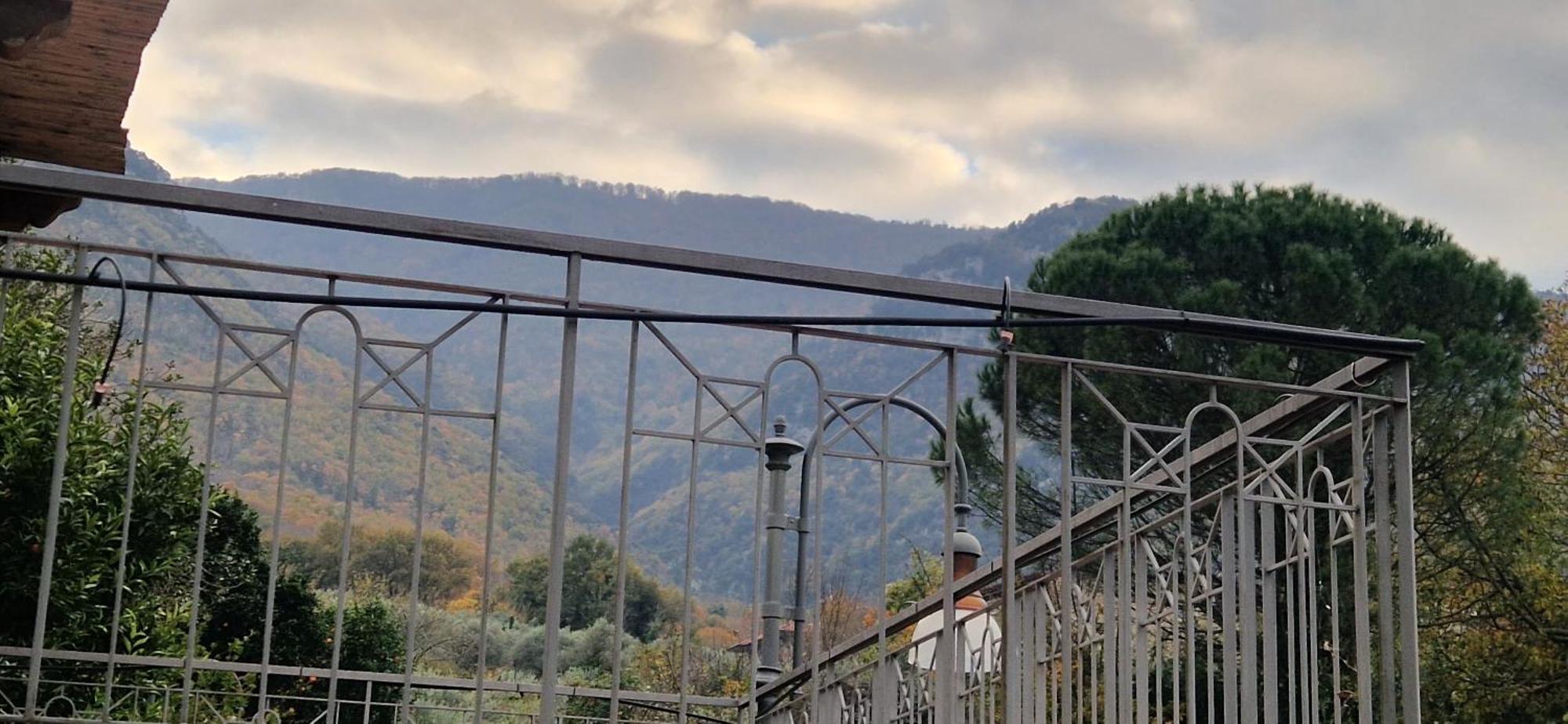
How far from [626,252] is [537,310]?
14.5 inches

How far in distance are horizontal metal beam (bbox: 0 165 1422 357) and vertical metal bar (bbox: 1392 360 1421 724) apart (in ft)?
0.47

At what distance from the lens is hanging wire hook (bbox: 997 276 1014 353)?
4008 millimetres

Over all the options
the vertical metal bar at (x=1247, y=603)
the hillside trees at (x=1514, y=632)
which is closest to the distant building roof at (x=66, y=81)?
the vertical metal bar at (x=1247, y=603)

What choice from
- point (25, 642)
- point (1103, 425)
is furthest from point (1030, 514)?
point (25, 642)

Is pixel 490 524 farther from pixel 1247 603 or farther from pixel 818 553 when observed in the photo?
pixel 1247 603

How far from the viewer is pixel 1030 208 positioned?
193 ft

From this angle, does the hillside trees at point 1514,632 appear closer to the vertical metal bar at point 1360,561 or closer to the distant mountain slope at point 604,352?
the distant mountain slope at point 604,352

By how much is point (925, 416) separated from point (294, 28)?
57.4 meters

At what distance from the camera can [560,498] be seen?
3.76 m

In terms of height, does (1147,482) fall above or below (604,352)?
below

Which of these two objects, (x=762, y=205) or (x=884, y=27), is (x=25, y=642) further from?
(x=762, y=205)

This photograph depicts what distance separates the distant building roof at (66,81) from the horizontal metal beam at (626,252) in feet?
0.68

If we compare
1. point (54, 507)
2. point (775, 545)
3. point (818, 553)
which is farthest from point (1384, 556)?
point (775, 545)

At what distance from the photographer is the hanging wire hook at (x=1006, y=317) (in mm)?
4008
